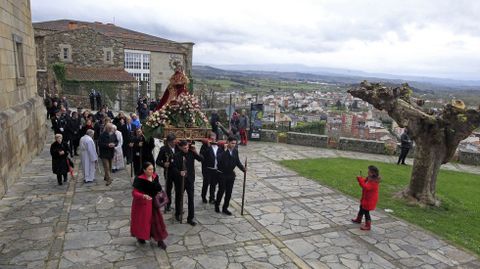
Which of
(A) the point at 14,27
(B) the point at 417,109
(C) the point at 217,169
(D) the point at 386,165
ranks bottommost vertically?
(D) the point at 386,165

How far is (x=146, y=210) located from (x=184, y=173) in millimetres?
1394

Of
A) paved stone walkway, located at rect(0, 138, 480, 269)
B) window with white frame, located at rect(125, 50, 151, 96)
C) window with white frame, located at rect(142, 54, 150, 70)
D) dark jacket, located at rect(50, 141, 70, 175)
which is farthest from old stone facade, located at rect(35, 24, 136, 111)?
paved stone walkway, located at rect(0, 138, 480, 269)

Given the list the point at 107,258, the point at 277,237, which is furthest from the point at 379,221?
the point at 107,258

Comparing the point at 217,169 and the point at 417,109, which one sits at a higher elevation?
the point at 417,109

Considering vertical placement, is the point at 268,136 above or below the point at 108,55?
below

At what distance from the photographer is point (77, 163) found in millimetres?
13586

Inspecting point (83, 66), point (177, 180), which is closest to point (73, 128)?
point (177, 180)

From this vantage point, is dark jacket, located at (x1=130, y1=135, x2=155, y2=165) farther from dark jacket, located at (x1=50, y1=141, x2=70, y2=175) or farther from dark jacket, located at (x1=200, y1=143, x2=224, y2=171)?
dark jacket, located at (x1=200, y1=143, x2=224, y2=171)

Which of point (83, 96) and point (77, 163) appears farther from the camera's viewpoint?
point (83, 96)

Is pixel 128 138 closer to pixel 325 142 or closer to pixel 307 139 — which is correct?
pixel 307 139

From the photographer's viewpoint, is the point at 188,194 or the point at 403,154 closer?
the point at 188,194

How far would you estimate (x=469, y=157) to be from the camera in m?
18.4

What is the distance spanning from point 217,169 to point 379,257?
4.02 meters

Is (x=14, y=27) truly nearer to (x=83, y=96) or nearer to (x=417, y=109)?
(x=417, y=109)
